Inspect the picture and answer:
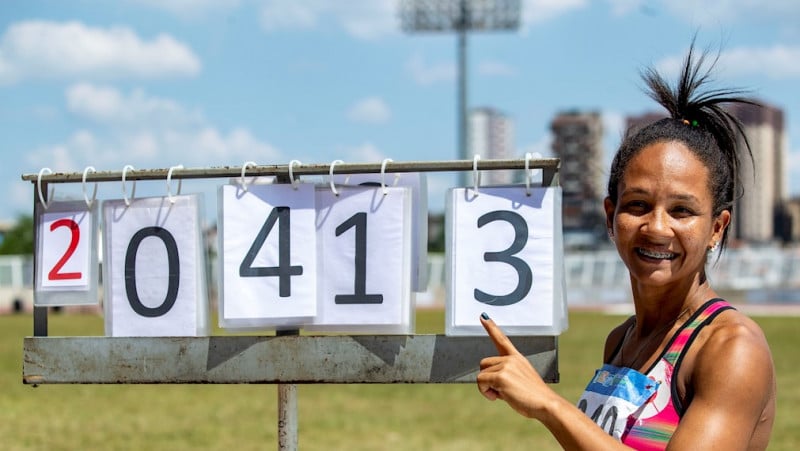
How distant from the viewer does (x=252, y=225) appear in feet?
8.50

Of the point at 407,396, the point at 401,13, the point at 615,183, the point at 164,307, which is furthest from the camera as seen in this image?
the point at 401,13

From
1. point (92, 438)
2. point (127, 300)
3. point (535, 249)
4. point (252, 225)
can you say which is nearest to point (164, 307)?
point (127, 300)

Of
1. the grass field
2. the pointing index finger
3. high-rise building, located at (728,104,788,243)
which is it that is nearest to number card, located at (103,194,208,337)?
the pointing index finger

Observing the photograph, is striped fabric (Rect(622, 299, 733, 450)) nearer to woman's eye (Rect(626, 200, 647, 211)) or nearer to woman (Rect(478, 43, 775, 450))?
woman (Rect(478, 43, 775, 450))

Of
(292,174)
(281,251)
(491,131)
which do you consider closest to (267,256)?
(281,251)

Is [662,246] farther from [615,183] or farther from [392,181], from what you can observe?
[392,181]

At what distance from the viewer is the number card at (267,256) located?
2.57 metres

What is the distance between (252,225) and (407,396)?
913 centimetres

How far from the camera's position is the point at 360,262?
2.57 m

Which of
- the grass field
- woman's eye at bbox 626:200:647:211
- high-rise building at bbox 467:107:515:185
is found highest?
high-rise building at bbox 467:107:515:185

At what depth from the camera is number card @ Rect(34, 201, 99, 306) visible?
2.73 metres

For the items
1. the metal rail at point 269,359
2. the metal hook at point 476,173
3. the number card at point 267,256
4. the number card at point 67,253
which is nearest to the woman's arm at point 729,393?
the metal rail at point 269,359

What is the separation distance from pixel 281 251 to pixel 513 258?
22.9 inches

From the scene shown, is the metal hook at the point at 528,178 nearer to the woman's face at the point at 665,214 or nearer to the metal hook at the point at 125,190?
the woman's face at the point at 665,214
